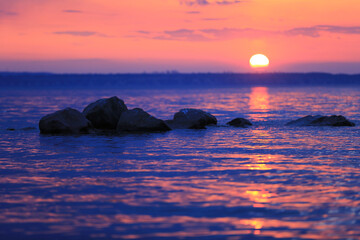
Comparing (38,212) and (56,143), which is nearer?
(38,212)

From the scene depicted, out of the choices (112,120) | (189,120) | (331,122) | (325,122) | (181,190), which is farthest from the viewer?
(325,122)

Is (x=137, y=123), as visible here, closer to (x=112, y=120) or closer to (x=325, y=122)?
(x=112, y=120)

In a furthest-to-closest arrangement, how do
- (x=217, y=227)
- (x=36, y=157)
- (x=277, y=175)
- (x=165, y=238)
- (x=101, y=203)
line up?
(x=36, y=157), (x=277, y=175), (x=101, y=203), (x=217, y=227), (x=165, y=238)

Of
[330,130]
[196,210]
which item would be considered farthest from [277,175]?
[330,130]

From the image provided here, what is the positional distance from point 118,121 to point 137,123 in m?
1.03

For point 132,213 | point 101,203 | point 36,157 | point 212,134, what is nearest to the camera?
point 132,213

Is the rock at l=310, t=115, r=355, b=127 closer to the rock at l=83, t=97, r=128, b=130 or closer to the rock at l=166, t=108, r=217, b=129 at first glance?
the rock at l=166, t=108, r=217, b=129

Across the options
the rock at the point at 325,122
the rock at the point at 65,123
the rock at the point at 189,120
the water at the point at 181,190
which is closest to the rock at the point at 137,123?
the rock at the point at 189,120

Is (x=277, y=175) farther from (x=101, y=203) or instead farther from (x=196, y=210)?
(x=101, y=203)

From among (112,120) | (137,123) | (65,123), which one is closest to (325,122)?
(137,123)

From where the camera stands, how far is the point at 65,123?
19531mm

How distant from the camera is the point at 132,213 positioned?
7543 mm

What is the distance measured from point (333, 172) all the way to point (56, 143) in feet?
30.3

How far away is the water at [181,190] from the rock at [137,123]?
14.3 feet
